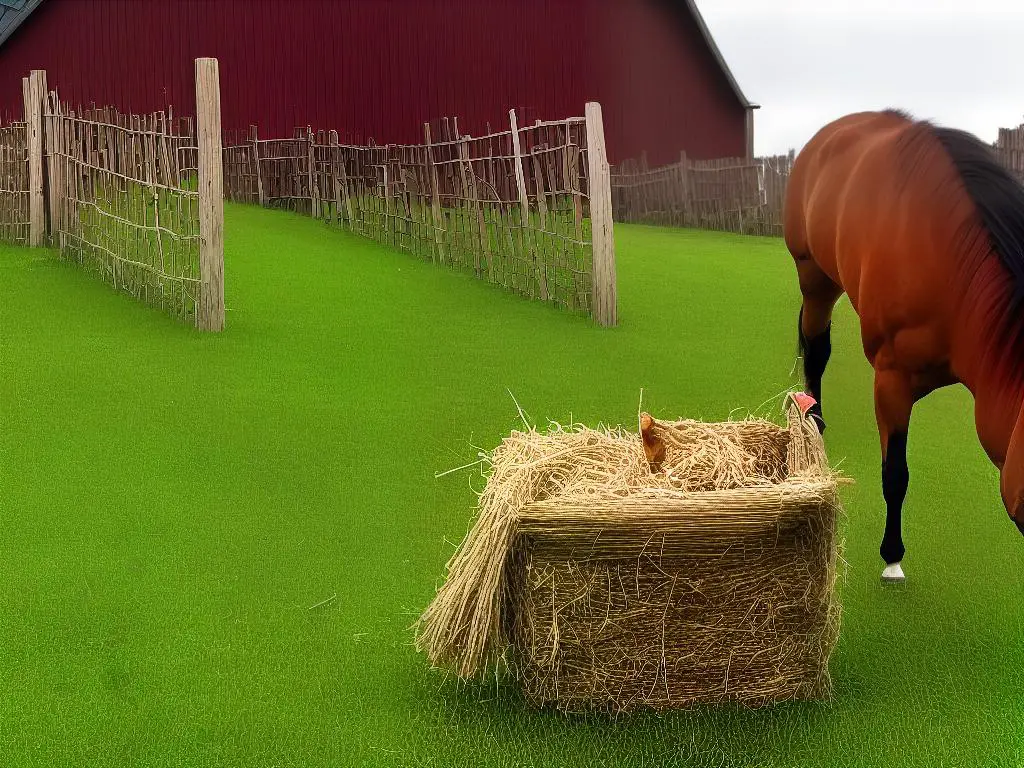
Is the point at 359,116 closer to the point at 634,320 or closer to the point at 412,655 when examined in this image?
the point at 634,320

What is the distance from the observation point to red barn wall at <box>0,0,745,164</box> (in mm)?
20500

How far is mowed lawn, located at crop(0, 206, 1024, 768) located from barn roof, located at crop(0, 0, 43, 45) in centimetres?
1083

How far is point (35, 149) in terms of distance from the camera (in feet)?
40.0

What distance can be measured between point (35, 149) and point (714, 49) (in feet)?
50.1

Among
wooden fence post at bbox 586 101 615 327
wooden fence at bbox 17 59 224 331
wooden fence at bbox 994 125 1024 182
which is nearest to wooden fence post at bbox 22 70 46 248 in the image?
wooden fence at bbox 17 59 224 331

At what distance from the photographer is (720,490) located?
12.2 ft

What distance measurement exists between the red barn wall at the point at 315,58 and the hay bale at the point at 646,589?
1733cm

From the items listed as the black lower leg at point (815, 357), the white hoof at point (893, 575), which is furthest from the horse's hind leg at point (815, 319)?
the white hoof at point (893, 575)

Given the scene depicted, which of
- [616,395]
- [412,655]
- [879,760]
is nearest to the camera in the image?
[879,760]

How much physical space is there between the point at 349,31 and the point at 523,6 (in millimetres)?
3067

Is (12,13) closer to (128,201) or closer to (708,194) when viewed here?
(708,194)

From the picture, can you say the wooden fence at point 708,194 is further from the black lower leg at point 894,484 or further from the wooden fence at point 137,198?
the black lower leg at point 894,484

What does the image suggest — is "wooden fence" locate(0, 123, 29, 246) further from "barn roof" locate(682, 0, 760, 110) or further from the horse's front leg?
"barn roof" locate(682, 0, 760, 110)

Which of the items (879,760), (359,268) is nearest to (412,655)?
(879,760)
